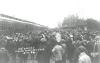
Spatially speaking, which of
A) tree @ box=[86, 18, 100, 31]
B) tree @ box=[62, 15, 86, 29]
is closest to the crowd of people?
tree @ box=[86, 18, 100, 31]

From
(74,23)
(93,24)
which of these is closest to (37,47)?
(74,23)

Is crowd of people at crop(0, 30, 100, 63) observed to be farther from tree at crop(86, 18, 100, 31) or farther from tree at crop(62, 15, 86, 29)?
tree at crop(62, 15, 86, 29)

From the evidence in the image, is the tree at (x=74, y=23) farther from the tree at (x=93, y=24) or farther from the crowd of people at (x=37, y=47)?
the crowd of people at (x=37, y=47)

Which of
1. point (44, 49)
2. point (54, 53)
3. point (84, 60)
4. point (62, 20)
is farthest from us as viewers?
point (62, 20)

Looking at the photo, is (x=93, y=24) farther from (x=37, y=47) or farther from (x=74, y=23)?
(x=37, y=47)

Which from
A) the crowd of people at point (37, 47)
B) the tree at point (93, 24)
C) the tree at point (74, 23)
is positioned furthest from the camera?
the tree at point (74, 23)

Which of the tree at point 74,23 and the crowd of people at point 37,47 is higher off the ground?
the tree at point 74,23

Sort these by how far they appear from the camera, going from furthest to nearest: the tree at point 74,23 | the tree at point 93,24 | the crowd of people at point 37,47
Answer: the tree at point 74,23 < the tree at point 93,24 < the crowd of people at point 37,47

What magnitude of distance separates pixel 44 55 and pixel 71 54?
0.92 m

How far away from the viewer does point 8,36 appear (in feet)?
19.4

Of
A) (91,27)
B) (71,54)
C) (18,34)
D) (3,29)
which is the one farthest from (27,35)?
(91,27)

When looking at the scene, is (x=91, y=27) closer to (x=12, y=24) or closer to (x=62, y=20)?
(x=62, y=20)

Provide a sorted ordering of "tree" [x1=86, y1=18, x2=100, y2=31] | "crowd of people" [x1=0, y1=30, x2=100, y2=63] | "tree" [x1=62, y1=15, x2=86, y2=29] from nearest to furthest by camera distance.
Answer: "crowd of people" [x1=0, y1=30, x2=100, y2=63] < "tree" [x1=86, y1=18, x2=100, y2=31] < "tree" [x1=62, y1=15, x2=86, y2=29]

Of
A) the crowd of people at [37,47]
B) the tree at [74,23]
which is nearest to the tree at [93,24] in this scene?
the tree at [74,23]
